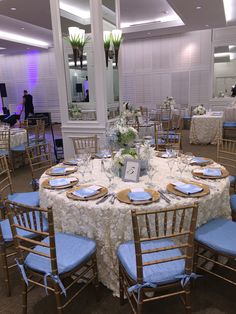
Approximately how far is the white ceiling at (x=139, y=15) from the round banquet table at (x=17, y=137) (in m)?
2.43

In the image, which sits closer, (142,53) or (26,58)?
(142,53)

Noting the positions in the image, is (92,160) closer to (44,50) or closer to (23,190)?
(23,190)

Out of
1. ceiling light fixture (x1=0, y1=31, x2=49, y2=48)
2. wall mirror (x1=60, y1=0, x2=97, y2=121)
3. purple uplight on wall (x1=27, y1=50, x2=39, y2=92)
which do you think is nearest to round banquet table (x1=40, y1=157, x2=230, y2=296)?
wall mirror (x1=60, y1=0, x2=97, y2=121)

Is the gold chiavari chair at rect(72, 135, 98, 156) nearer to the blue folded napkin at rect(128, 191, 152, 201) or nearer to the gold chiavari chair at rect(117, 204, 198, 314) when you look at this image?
the blue folded napkin at rect(128, 191, 152, 201)

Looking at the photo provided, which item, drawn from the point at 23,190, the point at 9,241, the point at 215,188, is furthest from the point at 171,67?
the point at 9,241

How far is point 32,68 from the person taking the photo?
11859mm

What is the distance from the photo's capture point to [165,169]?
8.90 ft

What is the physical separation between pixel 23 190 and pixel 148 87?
735 cm

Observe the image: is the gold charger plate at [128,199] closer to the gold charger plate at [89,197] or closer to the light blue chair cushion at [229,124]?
the gold charger plate at [89,197]

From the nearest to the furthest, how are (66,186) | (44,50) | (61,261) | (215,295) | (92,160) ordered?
(61,261) → (215,295) → (66,186) → (92,160) → (44,50)

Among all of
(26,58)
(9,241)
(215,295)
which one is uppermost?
(26,58)

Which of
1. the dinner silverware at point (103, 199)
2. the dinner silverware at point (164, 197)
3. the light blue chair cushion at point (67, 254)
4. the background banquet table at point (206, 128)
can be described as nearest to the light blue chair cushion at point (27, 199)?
the light blue chair cushion at point (67, 254)

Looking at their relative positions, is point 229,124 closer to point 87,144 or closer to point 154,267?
point 87,144

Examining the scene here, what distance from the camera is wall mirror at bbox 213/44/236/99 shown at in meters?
9.30
